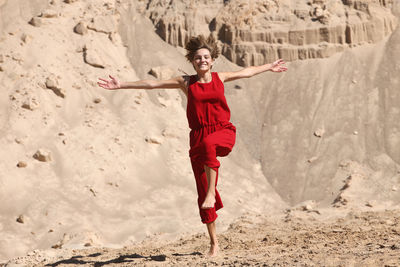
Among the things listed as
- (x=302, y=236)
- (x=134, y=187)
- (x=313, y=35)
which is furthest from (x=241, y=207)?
(x=313, y=35)

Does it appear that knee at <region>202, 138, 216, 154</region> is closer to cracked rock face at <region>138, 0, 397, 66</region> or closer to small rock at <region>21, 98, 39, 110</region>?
small rock at <region>21, 98, 39, 110</region>

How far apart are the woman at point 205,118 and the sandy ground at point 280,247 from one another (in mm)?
629

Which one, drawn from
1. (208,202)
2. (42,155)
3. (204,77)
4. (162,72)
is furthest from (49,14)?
(208,202)

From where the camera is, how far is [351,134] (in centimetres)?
1378

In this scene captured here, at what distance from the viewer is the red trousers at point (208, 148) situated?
15.7 ft

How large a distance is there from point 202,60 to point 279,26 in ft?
40.1

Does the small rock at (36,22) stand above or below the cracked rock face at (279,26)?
above

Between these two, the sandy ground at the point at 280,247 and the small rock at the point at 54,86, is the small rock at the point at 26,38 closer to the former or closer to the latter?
the small rock at the point at 54,86

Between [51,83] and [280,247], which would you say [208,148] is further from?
[51,83]

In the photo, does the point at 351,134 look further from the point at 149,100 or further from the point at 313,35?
the point at 149,100

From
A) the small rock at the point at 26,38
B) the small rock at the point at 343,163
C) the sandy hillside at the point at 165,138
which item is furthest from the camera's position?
the small rock at the point at 26,38

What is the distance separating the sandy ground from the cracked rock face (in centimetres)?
833

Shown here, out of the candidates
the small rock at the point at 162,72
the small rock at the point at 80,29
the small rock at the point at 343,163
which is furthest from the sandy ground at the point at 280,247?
the small rock at the point at 80,29

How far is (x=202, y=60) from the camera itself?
16.3 ft
